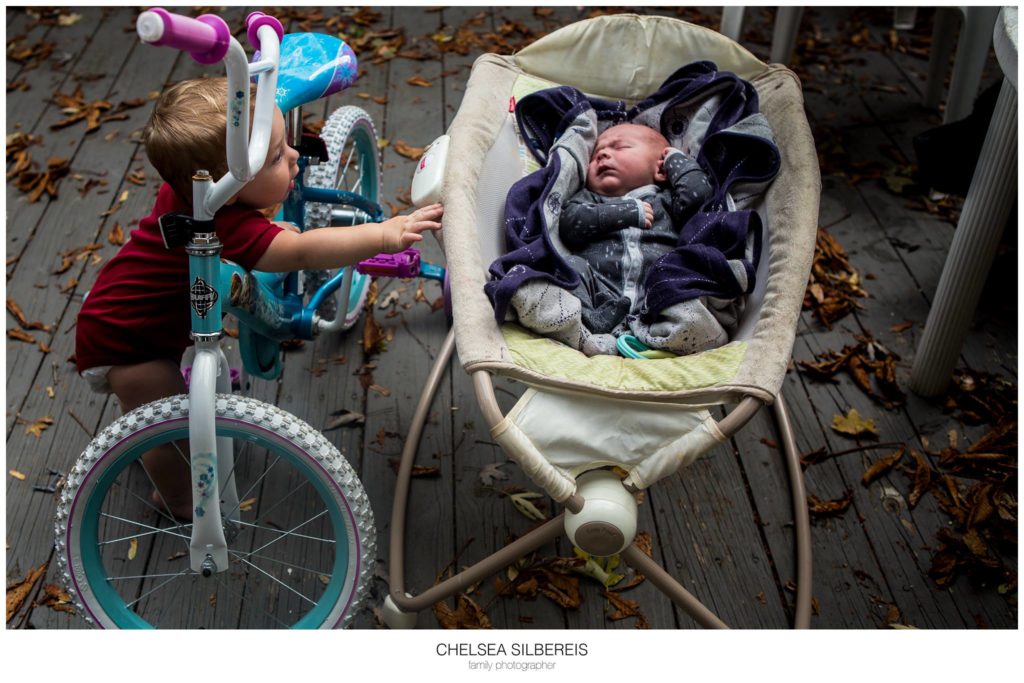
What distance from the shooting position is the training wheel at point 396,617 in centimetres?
174

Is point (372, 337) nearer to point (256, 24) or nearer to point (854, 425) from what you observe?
point (256, 24)

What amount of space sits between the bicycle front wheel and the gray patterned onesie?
24.7 inches

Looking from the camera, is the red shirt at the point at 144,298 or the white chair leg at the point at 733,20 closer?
the red shirt at the point at 144,298

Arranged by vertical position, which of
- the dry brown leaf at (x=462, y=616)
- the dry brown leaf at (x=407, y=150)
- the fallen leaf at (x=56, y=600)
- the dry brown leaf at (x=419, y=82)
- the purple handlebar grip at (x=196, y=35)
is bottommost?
the dry brown leaf at (x=462, y=616)

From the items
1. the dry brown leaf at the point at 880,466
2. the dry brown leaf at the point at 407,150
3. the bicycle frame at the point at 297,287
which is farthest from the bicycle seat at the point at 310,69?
the dry brown leaf at the point at 880,466

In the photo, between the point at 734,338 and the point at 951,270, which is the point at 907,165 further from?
the point at 734,338

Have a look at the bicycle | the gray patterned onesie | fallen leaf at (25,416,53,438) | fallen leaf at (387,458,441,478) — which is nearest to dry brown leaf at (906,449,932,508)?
the gray patterned onesie

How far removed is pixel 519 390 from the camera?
2.25m

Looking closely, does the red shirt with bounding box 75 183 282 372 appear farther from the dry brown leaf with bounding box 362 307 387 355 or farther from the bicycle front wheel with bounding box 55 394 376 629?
the dry brown leaf with bounding box 362 307 387 355

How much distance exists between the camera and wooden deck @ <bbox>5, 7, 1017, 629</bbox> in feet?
6.00

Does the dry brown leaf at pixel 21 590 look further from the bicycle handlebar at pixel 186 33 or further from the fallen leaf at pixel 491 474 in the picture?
the bicycle handlebar at pixel 186 33

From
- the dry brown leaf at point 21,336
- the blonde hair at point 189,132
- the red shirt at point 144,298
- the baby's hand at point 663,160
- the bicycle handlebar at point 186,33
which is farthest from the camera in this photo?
the dry brown leaf at point 21,336

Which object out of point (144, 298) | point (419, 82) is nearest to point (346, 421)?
point (144, 298)

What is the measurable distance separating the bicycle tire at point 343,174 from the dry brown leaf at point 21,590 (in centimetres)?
81
